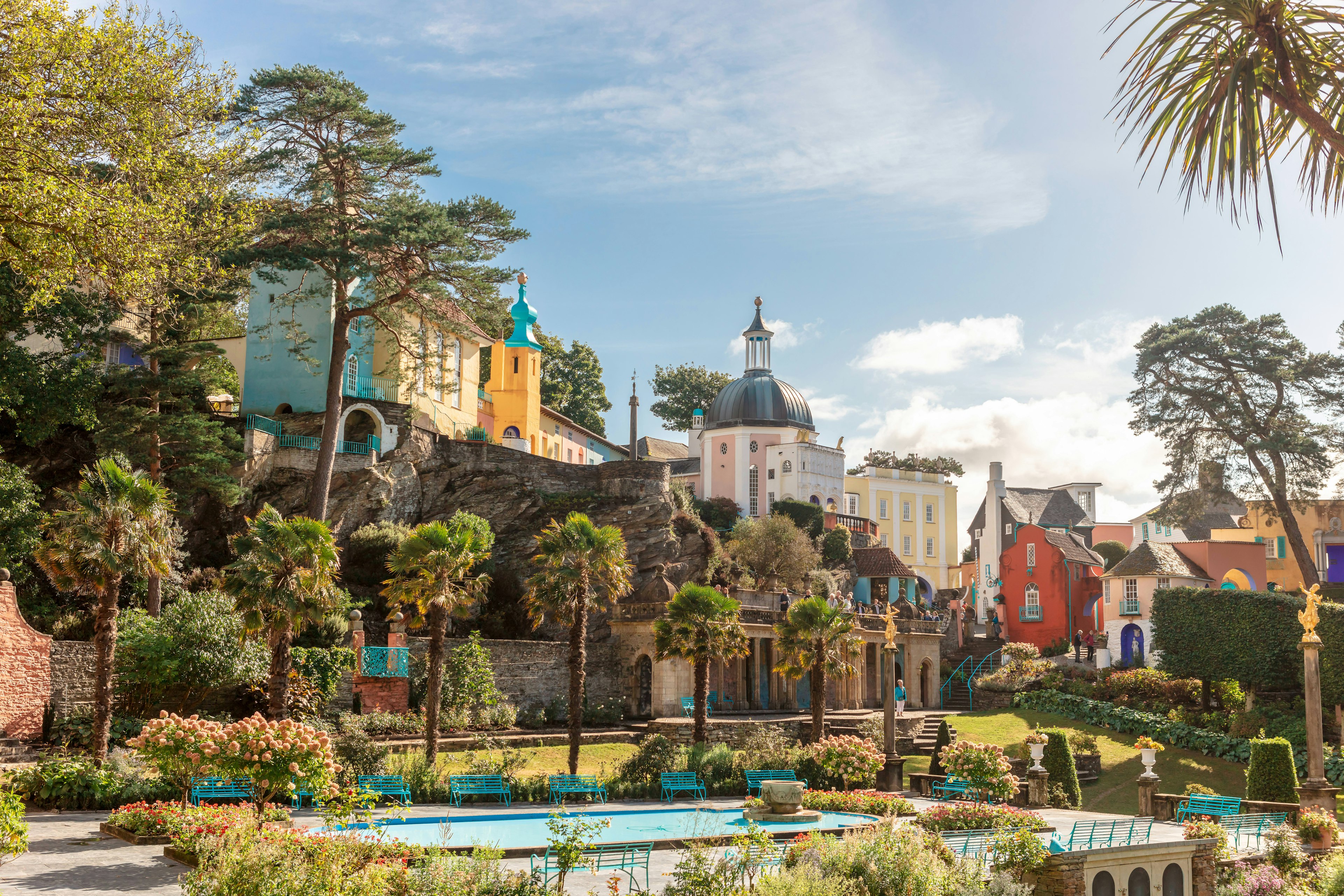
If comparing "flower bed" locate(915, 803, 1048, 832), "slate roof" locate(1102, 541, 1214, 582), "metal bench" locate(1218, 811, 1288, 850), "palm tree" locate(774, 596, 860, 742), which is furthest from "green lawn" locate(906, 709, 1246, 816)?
"slate roof" locate(1102, 541, 1214, 582)

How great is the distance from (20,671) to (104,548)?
4817 mm

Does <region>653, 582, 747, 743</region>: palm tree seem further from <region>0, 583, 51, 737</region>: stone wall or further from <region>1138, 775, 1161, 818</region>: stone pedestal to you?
<region>0, 583, 51, 737</region>: stone wall

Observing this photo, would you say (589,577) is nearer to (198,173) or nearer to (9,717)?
(9,717)

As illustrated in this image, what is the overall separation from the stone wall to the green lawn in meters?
22.6

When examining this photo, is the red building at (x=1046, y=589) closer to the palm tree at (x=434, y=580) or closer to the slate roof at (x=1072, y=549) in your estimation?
the slate roof at (x=1072, y=549)

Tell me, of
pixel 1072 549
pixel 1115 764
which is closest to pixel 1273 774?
pixel 1115 764

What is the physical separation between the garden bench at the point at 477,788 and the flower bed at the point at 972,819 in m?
9.21

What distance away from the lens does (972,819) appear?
18.4 metres

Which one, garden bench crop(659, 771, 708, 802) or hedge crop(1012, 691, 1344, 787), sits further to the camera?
hedge crop(1012, 691, 1344, 787)

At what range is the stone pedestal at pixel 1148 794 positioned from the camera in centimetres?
2342

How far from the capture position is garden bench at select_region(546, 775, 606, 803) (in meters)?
23.2

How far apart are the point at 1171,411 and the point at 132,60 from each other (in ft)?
150

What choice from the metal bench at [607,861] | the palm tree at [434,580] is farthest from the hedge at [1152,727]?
the metal bench at [607,861]

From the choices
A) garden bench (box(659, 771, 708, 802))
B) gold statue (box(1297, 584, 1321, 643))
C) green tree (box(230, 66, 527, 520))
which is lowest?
garden bench (box(659, 771, 708, 802))
